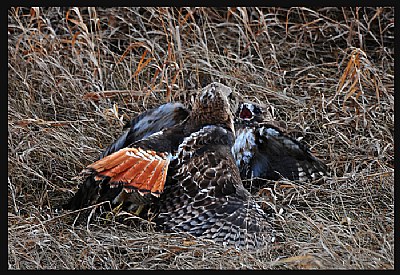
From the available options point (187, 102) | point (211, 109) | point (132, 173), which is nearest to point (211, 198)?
point (132, 173)

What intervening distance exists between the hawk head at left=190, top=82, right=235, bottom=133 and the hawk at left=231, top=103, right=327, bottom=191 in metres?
0.33

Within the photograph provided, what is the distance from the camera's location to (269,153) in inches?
198

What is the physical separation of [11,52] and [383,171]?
8.72 feet

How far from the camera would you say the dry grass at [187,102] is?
404 cm

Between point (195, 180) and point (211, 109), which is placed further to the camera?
point (211, 109)

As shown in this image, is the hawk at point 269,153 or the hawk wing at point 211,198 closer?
the hawk wing at point 211,198

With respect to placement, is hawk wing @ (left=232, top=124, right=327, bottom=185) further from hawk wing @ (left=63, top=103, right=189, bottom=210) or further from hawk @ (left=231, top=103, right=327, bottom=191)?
hawk wing @ (left=63, top=103, right=189, bottom=210)

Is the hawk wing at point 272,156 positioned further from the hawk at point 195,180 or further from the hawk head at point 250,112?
the hawk at point 195,180

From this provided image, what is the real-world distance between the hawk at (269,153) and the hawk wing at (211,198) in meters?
0.37

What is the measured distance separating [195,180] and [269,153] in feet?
2.52

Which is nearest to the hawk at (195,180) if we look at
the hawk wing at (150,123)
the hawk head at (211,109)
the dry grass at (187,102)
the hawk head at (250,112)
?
the hawk head at (211,109)

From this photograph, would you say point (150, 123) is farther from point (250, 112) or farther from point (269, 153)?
point (269, 153)

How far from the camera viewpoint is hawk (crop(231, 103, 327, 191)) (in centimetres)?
497
